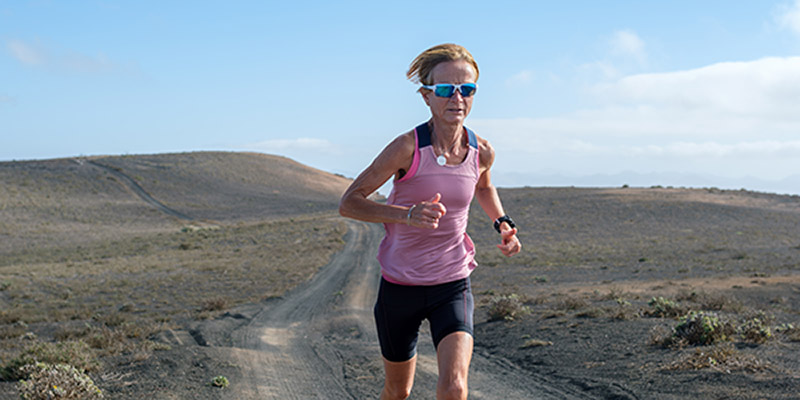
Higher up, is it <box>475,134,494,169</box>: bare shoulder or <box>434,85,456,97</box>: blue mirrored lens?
<box>434,85,456,97</box>: blue mirrored lens

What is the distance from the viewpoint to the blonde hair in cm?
359

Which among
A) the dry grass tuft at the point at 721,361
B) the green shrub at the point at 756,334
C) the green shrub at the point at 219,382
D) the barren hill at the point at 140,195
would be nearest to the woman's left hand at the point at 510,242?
the dry grass tuft at the point at 721,361

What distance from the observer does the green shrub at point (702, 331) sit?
26.6ft

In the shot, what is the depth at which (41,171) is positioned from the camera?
7600 cm

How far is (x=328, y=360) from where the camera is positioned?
9141 millimetres

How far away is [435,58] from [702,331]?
6460 mm

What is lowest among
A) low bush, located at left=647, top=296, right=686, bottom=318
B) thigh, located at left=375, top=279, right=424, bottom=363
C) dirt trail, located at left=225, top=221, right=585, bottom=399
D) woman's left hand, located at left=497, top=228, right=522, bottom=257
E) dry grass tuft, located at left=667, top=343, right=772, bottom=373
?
dirt trail, located at left=225, top=221, right=585, bottom=399

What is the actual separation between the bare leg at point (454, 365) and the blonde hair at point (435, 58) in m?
1.47

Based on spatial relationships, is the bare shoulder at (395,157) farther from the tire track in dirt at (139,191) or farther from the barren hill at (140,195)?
the tire track in dirt at (139,191)

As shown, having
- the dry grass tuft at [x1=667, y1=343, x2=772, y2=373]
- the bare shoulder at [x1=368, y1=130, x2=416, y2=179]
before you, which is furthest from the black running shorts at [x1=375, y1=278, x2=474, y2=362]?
the dry grass tuft at [x1=667, y1=343, x2=772, y2=373]

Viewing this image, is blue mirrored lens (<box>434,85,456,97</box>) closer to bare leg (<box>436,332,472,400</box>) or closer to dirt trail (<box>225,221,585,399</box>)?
bare leg (<box>436,332,472,400</box>)

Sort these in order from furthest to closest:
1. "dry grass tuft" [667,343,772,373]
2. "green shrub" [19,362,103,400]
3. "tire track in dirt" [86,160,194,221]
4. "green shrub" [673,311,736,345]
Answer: "tire track in dirt" [86,160,194,221]
"green shrub" [673,311,736,345]
"dry grass tuft" [667,343,772,373]
"green shrub" [19,362,103,400]

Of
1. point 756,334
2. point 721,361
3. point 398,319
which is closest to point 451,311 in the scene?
point 398,319

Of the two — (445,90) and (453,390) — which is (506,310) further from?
(445,90)
